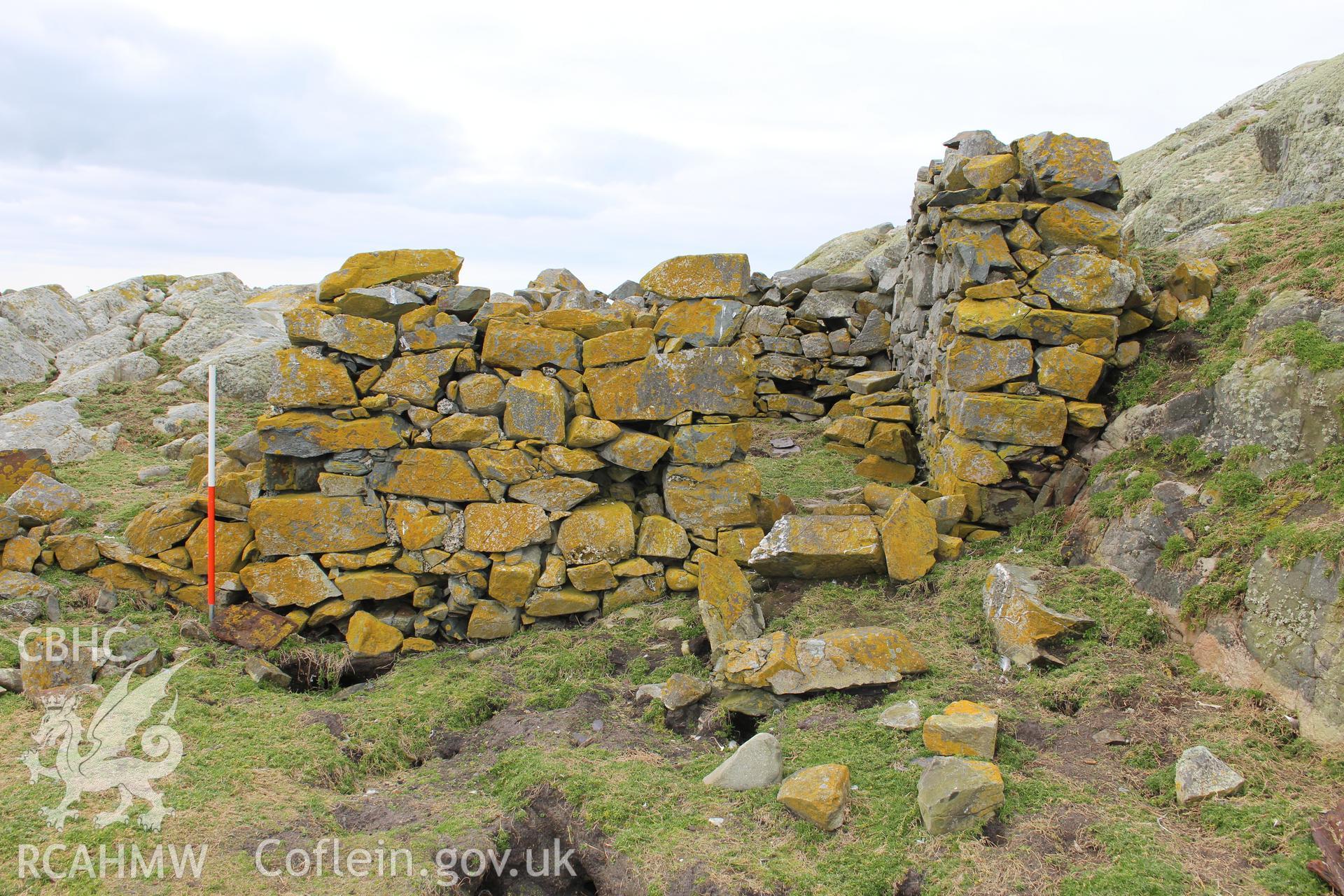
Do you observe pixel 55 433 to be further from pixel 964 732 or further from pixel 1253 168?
pixel 1253 168

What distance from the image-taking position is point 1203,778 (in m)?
4.06

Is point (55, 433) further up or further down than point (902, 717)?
further up

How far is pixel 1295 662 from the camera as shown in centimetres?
449

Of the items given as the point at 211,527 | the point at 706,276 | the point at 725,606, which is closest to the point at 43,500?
the point at 211,527

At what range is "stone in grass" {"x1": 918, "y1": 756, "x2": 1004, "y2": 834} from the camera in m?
4.05

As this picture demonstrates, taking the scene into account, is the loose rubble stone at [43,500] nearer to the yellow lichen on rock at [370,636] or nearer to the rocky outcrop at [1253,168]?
the yellow lichen on rock at [370,636]

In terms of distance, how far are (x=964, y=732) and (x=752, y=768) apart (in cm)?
125

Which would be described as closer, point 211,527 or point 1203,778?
point 1203,778

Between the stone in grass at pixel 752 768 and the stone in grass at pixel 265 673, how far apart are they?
369 centimetres

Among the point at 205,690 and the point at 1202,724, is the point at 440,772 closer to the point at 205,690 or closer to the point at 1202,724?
the point at 205,690

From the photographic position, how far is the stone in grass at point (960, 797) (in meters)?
4.05

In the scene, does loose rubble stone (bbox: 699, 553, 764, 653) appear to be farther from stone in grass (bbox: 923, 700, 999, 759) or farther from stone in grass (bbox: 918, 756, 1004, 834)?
stone in grass (bbox: 918, 756, 1004, 834)

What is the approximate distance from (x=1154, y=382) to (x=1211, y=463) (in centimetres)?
134

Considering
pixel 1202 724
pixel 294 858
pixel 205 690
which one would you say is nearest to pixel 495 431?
pixel 205 690
